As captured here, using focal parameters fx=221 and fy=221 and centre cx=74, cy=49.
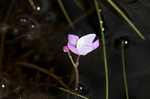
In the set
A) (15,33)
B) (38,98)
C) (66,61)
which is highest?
(15,33)

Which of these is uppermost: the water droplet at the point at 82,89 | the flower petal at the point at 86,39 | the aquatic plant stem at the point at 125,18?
the aquatic plant stem at the point at 125,18

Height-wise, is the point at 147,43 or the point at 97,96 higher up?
the point at 147,43

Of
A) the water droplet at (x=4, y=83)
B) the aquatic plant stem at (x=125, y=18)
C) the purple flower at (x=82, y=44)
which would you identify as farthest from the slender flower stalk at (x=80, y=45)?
the water droplet at (x=4, y=83)

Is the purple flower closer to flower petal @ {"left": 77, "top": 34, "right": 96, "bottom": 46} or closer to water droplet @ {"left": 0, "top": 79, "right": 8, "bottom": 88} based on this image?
flower petal @ {"left": 77, "top": 34, "right": 96, "bottom": 46}

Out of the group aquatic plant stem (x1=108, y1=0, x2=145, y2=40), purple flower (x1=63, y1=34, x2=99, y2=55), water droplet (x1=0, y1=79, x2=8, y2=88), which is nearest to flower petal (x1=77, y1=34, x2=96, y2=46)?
purple flower (x1=63, y1=34, x2=99, y2=55)

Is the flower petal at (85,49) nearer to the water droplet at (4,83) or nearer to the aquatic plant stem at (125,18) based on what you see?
the aquatic plant stem at (125,18)

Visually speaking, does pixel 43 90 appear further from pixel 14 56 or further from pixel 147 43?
pixel 147 43

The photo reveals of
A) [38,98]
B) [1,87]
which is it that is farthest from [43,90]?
[1,87]

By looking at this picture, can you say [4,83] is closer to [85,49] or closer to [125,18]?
[85,49]
